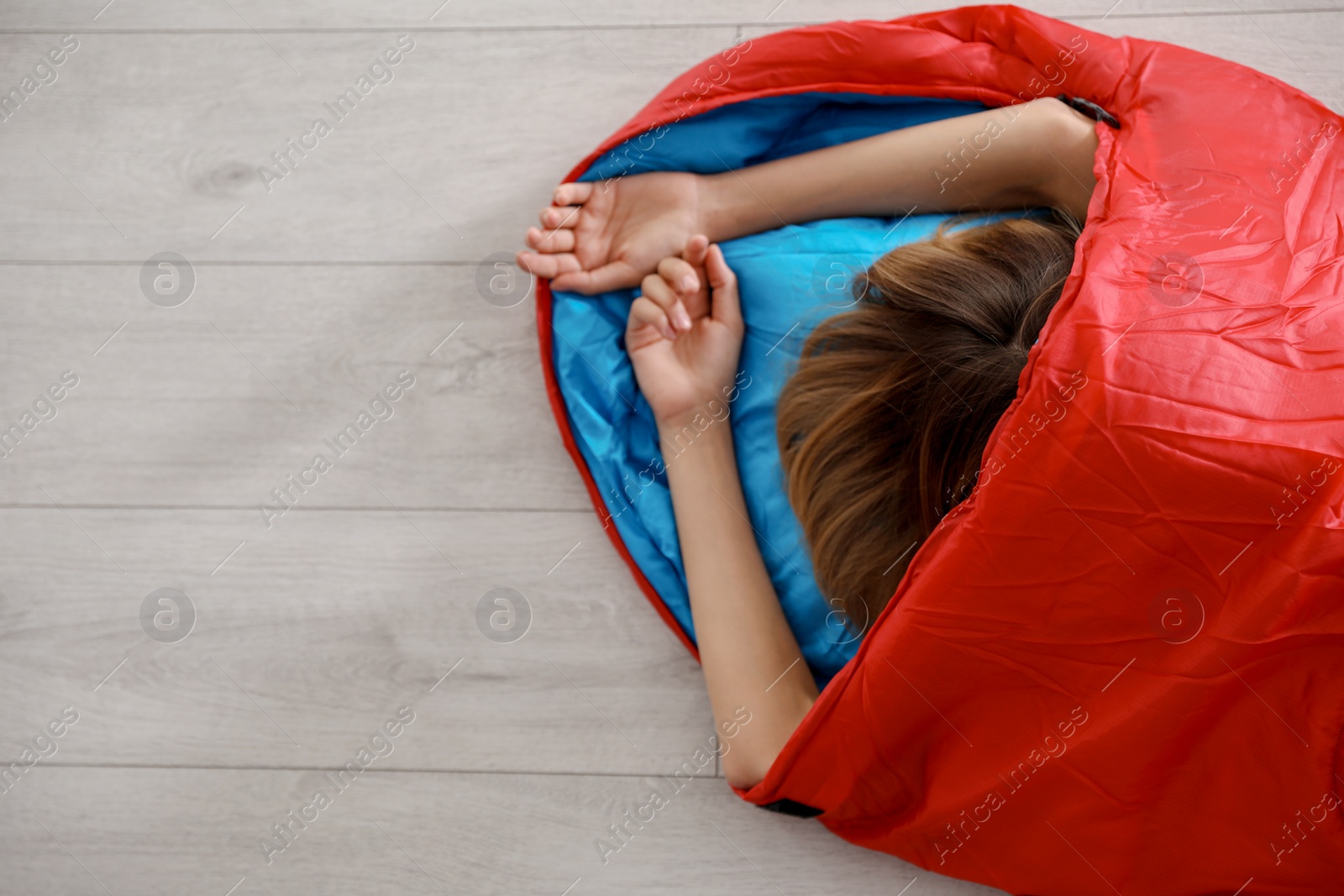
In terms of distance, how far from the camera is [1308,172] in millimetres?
611

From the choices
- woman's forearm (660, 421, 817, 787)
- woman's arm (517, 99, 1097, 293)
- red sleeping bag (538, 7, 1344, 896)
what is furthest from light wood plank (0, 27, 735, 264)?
red sleeping bag (538, 7, 1344, 896)

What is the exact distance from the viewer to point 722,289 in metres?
0.77

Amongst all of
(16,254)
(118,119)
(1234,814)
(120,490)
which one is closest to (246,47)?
(118,119)

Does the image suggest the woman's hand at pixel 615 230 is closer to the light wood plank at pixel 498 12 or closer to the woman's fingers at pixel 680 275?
the woman's fingers at pixel 680 275

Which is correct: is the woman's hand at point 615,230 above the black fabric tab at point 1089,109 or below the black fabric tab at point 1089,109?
below

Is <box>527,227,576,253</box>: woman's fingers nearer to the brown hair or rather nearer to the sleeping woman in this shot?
the sleeping woman

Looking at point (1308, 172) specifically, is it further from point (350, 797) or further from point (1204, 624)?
point (350, 797)

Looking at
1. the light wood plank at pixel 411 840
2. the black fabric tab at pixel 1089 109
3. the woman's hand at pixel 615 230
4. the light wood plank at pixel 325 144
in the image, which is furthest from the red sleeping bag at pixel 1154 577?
the light wood plank at pixel 325 144

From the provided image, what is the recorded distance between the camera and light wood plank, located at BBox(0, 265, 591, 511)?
83 centimetres

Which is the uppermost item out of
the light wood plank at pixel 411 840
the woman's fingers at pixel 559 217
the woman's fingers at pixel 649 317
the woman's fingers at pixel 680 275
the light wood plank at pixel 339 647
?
the woman's fingers at pixel 559 217

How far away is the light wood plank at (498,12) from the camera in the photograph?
85cm

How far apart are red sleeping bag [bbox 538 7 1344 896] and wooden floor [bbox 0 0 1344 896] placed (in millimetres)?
183

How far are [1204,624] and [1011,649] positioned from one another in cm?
11

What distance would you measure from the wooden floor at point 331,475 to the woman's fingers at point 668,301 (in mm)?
143
